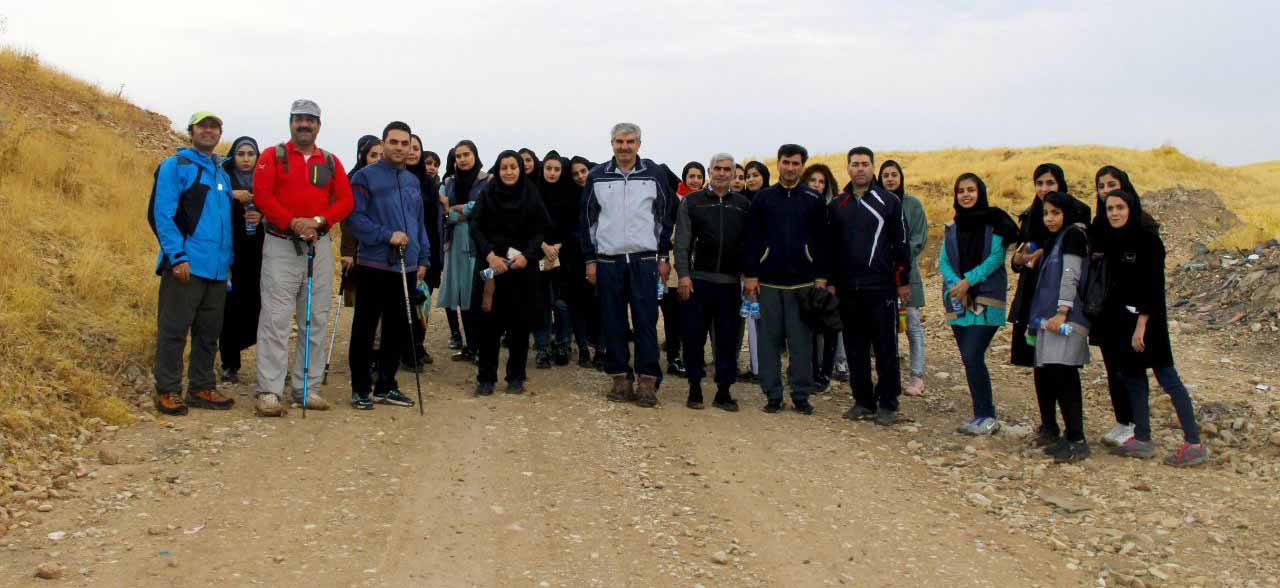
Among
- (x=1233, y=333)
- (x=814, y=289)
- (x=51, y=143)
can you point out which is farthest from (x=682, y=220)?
(x=51, y=143)

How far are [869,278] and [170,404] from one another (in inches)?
202

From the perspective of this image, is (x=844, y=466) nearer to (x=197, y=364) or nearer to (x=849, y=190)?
(x=849, y=190)

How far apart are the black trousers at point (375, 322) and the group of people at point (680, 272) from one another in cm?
2

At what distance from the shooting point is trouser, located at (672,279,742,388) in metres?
8.30

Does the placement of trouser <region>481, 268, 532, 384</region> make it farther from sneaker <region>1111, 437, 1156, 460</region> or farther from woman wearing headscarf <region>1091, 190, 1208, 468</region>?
sneaker <region>1111, 437, 1156, 460</region>

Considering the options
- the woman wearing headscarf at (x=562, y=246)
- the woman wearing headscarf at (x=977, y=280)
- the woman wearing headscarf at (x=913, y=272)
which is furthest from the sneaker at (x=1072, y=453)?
the woman wearing headscarf at (x=562, y=246)

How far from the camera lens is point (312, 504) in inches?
213

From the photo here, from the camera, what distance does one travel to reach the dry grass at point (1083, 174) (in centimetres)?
2420

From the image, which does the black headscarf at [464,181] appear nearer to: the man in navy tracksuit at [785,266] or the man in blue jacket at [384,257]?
the man in blue jacket at [384,257]

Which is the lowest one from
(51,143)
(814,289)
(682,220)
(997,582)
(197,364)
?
(997,582)

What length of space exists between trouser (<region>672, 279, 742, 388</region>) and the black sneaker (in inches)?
98.4

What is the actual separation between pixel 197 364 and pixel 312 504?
2.41 metres

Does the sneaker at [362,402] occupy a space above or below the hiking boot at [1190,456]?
above

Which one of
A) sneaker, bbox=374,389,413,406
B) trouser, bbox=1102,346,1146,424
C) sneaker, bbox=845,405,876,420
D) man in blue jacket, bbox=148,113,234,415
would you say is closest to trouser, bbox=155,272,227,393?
man in blue jacket, bbox=148,113,234,415
